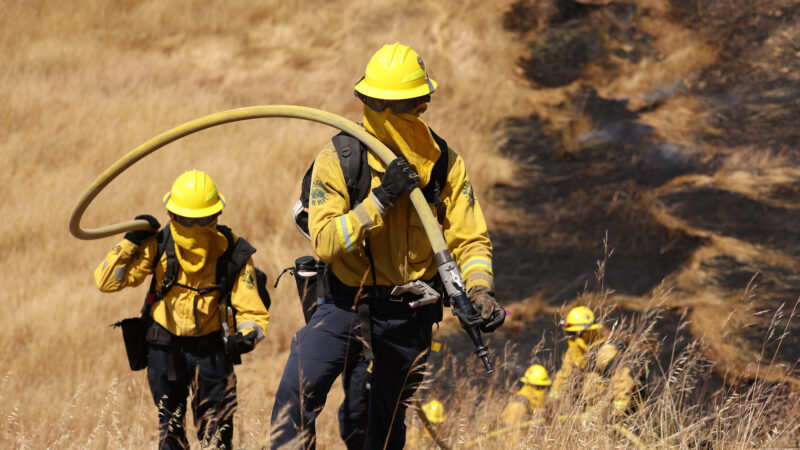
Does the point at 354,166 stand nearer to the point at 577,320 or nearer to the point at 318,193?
the point at 318,193

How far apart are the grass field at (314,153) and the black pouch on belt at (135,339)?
58cm

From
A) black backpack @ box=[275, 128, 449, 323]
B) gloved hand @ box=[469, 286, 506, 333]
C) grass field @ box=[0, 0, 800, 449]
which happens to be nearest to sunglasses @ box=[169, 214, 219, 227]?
black backpack @ box=[275, 128, 449, 323]

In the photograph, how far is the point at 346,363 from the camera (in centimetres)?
427

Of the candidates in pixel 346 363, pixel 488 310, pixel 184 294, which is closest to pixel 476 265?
pixel 488 310

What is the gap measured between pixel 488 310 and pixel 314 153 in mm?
9552

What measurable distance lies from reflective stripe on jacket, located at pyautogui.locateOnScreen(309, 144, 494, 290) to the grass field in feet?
4.92

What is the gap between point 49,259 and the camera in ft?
34.4

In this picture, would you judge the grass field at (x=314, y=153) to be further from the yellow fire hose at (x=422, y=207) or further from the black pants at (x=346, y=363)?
the yellow fire hose at (x=422, y=207)

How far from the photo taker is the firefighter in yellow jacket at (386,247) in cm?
387

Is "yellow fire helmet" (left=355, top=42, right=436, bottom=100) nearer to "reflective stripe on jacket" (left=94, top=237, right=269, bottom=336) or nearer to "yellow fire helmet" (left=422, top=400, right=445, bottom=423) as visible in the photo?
"reflective stripe on jacket" (left=94, top=237, right=269, bottom=336)

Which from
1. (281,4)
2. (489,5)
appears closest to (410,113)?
(281,4)

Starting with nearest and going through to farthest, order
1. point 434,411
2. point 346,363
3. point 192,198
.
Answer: point 346,363
point 192,198
point 434,411

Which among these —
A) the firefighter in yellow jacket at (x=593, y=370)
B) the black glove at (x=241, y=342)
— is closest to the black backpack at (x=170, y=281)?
the black glove at (x=241, y=342)

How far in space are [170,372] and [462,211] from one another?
235 cm
